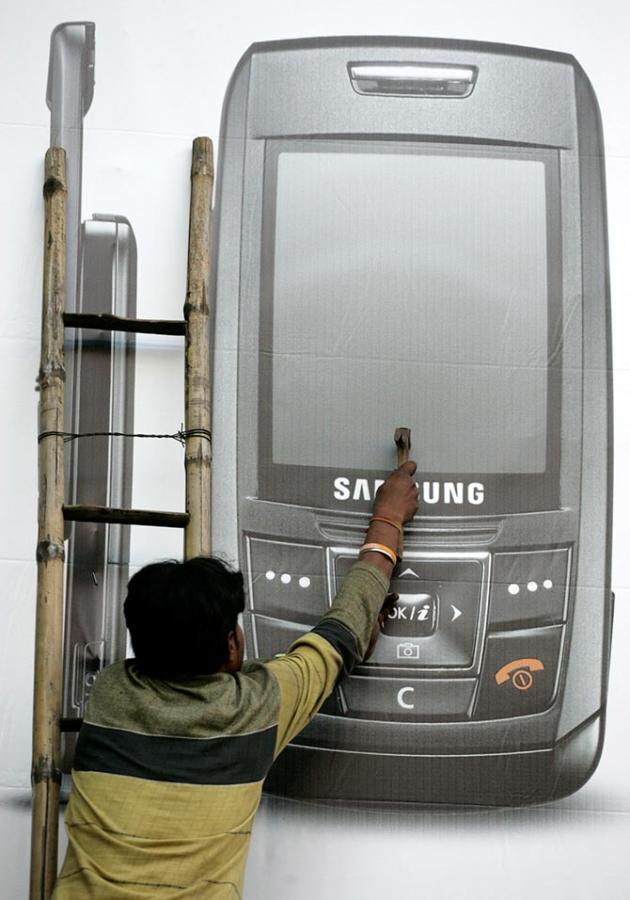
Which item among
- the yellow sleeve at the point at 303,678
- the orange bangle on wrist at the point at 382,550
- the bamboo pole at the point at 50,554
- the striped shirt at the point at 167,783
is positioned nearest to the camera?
the striped shirt at the point at 167,783

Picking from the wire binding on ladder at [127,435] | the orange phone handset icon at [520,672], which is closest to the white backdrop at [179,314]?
the wire binding on ladder at [127,435]

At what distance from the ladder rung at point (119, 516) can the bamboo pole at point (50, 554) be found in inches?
1.0

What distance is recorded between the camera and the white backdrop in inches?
67.5

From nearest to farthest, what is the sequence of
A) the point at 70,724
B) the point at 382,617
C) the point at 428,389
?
1. the point at 70,724
2. the point at 382,617
3. the point at 428,389

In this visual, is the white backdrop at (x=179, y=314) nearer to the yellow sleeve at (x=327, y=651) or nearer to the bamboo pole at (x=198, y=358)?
the bamboo pole at (x=198, y=358)

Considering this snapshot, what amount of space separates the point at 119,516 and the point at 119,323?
0.32m

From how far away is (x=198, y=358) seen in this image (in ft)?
5.83

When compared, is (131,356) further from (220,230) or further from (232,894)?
(232,894)

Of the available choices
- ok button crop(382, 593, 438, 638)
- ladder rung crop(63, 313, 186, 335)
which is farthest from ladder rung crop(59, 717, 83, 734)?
ladder rung crop(63, 313, 186, 335)

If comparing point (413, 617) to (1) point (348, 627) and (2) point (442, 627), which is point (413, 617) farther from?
(1) point (348, 627)

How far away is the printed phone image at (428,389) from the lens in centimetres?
176

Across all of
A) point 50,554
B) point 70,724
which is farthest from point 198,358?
point 70,724

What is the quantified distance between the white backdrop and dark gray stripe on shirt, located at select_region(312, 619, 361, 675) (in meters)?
0.29

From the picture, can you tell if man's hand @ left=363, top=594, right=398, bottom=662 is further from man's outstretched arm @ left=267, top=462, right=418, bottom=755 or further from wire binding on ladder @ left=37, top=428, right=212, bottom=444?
wire binding on ladder @ left=37, top=428, right=212, bottom=444
